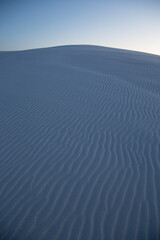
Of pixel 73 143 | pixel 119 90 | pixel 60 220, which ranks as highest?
pixel 119 90

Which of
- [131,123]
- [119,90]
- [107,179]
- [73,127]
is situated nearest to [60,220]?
[107,179]

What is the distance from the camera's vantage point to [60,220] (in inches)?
111

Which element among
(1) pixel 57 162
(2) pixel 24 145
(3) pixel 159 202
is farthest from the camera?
(2) pixel 24 145

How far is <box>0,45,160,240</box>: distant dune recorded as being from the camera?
2.76 meters

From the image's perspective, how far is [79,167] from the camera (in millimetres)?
3859

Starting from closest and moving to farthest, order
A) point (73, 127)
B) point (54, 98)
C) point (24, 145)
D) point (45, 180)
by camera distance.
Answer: point (45, 180), point (24, 145), point (73, 127), point (54, 98)

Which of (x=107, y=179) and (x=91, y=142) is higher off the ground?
(x=91, y=142)

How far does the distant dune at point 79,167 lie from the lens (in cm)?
276

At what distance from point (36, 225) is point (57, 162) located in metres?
1.39

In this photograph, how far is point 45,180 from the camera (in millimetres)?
3523

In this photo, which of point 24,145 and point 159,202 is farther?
point 24,145

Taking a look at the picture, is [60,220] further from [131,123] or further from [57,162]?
[131,123]

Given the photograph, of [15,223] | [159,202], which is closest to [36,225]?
[15,223]

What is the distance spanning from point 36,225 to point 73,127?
295cm
